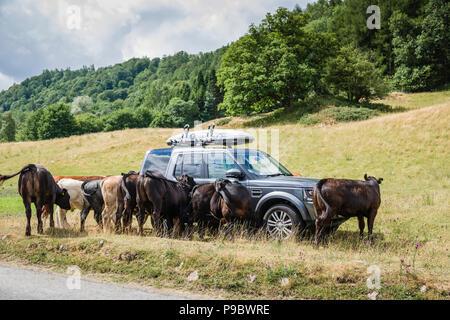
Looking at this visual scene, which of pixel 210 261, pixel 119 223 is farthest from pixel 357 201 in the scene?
pixel 119 223

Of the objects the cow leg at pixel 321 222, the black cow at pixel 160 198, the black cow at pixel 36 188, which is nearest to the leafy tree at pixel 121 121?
the black cow at pixel 36 188

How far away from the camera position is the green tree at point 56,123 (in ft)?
295

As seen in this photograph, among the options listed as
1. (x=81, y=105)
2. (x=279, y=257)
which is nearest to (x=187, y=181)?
(x=279, y=257)

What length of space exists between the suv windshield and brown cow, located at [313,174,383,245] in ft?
6.11

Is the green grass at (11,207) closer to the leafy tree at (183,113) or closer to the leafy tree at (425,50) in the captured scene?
the leafy tree at (425,50)

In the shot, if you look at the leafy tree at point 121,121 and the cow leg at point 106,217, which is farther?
the leafy tree at point 121,121

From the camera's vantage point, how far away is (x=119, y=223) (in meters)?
9.42

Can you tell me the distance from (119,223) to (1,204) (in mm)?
11780

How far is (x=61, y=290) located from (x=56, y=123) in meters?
94.8

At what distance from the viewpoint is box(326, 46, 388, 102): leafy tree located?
1927 inches

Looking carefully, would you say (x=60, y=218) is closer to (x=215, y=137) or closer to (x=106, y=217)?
(x=106, y=217)

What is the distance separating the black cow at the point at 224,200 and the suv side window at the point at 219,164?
27.8 inches

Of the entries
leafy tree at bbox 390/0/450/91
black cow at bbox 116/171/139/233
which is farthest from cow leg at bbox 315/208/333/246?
leafy tree at bbox 390/0/450/91
